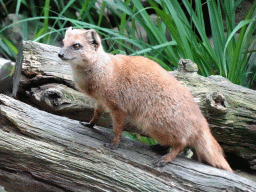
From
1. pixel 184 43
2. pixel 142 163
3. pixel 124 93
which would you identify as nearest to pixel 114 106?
pixel 124 93

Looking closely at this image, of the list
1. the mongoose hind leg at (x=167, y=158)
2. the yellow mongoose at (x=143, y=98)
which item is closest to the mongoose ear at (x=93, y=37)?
the yellow mongoose at (x=143, y=98)

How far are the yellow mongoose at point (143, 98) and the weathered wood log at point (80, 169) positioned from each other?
0.10 metres

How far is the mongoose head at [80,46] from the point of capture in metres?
1.86

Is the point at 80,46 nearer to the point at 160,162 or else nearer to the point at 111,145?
the point at 111,145

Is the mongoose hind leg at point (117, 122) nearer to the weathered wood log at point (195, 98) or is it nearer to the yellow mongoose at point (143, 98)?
the yellow mongoose at point (143, 98)

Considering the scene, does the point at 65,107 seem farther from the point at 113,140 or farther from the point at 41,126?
the point at 113,140

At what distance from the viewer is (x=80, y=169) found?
183 cm

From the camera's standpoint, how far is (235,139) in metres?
2.30

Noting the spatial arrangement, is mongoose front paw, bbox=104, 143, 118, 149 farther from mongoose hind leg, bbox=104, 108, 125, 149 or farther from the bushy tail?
the bushy tail

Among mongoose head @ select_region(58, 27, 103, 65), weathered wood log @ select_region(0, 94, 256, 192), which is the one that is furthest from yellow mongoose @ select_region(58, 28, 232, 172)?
weathered wood log @ select_region(0, 94, 256, 192)

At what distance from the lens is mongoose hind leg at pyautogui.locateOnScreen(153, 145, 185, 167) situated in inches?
73.7

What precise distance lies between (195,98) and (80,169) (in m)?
1.04

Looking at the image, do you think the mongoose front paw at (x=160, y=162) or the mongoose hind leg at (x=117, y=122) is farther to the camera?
→ the mongoose hind leg at (x=117, y=122)

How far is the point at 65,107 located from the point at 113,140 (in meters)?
0.56
